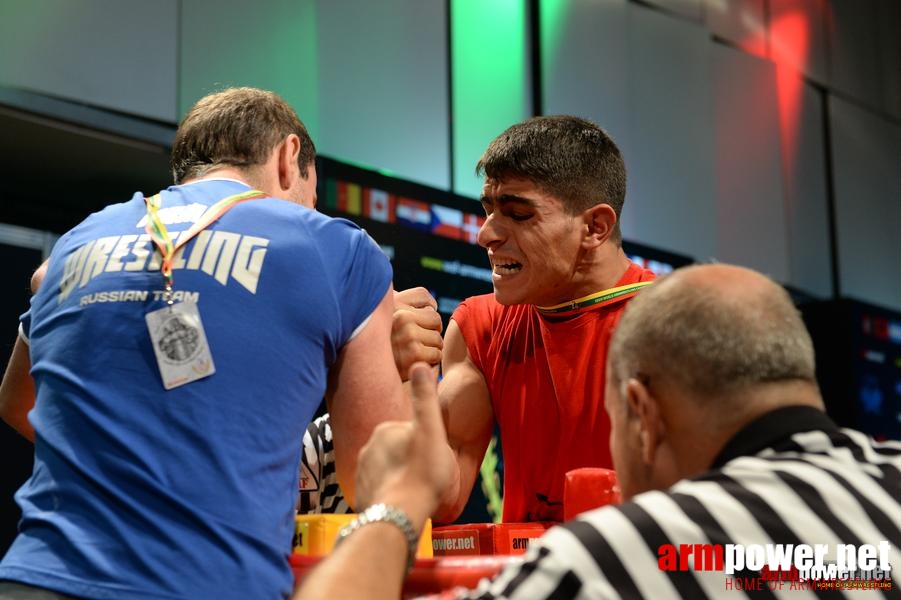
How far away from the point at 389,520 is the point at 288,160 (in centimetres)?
96

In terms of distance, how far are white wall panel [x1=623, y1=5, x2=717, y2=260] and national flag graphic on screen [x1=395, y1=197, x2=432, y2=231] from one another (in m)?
2.02

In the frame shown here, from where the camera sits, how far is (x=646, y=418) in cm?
117

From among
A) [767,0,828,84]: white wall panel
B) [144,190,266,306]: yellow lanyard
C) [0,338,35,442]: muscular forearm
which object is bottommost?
[0,338,35,442]: muscular forearm

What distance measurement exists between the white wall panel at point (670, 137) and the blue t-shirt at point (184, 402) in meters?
4.99

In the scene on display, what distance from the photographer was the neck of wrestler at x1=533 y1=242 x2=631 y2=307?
2.48 metres

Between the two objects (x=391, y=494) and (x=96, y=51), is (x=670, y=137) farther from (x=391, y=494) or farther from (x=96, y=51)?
(x=391, y=494)

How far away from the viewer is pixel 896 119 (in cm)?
870

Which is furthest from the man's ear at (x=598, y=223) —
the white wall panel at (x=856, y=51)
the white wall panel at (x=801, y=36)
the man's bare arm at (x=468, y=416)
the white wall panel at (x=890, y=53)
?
the white wall panel at (x=890, y=53)

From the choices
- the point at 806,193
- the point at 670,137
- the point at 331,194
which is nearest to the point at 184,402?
the point at 331,194

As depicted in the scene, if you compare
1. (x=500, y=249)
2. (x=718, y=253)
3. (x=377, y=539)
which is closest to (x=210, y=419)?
(x=377, y=539)

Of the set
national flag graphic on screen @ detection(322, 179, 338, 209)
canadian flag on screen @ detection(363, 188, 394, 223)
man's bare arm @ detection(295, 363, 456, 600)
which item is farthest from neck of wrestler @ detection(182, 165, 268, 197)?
canadian flag on screen @ detection(363, 188, 394, 223)

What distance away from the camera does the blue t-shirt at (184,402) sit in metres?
1.32

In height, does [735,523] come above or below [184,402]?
below

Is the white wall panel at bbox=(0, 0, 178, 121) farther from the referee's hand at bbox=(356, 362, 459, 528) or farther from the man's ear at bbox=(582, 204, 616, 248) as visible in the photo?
the referee's hand at bbox=(356, 362, 459, 528)
